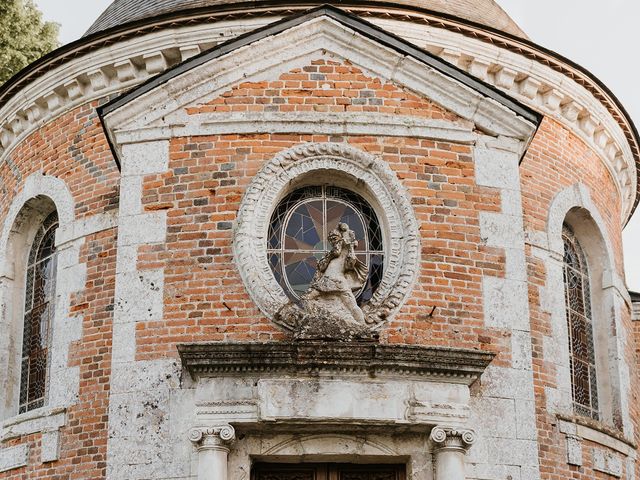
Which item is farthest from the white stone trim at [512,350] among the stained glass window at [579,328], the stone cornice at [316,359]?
the stained glass window at [579,328]

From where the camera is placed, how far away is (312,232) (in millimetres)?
13219

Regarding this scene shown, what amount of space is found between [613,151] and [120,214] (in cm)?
730

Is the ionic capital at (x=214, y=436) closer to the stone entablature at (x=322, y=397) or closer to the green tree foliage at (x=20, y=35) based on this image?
the stone entablature at (x=322, y=397)

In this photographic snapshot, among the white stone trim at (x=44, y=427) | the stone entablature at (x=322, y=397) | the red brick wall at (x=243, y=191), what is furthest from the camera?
the white stone trim at (x=44, y=427)

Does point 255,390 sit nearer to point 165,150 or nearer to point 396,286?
point 396,286

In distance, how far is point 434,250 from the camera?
12.7 m

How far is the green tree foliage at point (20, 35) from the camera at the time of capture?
24406mm

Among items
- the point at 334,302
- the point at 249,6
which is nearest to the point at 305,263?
the point at 334,302

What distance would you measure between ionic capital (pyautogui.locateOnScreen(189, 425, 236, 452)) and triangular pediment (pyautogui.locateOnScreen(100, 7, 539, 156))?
10.8ft

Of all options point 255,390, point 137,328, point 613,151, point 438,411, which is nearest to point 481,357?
point 438,411

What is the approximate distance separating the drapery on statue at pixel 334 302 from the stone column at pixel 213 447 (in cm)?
117

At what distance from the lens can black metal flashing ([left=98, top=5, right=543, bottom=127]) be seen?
42.9ft

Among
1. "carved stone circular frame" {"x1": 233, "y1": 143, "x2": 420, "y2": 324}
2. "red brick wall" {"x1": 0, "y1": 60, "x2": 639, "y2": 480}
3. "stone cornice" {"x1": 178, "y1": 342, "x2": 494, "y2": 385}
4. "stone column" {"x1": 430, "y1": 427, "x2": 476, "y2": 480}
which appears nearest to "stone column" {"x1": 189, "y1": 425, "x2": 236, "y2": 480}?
"stone cornice" {"x1": 178, "y1": 342, "x2": 494, "y2": 385}

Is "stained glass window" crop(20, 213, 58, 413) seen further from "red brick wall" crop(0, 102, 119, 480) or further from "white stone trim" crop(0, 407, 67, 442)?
"red brick wall" crop(0, 102, 119, 480)
